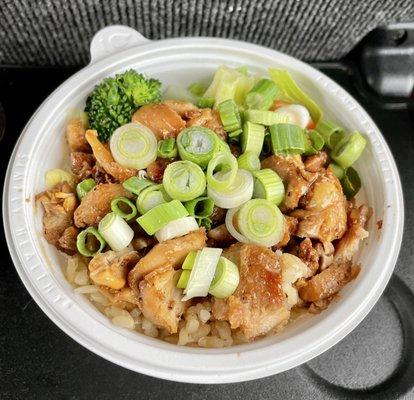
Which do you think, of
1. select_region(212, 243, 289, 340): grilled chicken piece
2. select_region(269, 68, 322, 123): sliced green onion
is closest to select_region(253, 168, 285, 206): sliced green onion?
select_region(212, 243, 289, 340): grilled chicken piece

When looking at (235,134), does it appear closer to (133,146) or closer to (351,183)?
(133,146)

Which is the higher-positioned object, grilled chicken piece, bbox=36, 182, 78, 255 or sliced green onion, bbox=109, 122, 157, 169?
sliced green onion, bbox=109, 122, 157, 169

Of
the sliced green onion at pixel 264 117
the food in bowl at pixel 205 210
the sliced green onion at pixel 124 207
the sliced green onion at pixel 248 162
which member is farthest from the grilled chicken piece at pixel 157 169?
the sliced green onion at pixel 264 117

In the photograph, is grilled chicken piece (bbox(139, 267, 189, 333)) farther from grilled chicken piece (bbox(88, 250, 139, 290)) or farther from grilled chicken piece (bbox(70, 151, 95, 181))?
grilled chicken piece (bbox(70, 151, 95, 181))

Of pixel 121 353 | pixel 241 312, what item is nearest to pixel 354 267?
pixel 241 312

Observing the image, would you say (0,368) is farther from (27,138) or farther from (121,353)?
(27,138)

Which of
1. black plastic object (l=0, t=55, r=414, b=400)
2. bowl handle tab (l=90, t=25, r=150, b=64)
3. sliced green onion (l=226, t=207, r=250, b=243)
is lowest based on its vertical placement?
black plastic object (l=0, t=55, r=414, b=400)
